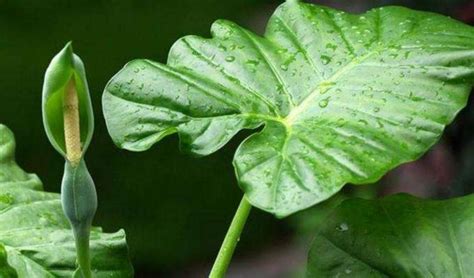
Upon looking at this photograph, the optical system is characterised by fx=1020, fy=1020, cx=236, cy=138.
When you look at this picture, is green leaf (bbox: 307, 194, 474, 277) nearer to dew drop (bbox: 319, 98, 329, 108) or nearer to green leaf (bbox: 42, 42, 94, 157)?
dew drop (bbox: 319, 98, 329, 108)

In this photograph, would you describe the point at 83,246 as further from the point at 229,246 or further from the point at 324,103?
the point at 324,103

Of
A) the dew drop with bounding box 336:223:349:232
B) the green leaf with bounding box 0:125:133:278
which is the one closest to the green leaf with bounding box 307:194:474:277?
the dew drop with bounding box 336:223:349:232

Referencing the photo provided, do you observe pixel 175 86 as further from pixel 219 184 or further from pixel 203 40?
pixel 219 184

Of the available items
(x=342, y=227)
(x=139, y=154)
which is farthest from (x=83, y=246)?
(x=139, y=154)

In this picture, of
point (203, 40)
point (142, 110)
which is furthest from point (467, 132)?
point (142, 110)

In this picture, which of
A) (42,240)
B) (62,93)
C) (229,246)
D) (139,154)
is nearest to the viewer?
(62,93)

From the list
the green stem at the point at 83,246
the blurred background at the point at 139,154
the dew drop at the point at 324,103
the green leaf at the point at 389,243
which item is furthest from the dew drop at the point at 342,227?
the blurred background at the point at 139,154
